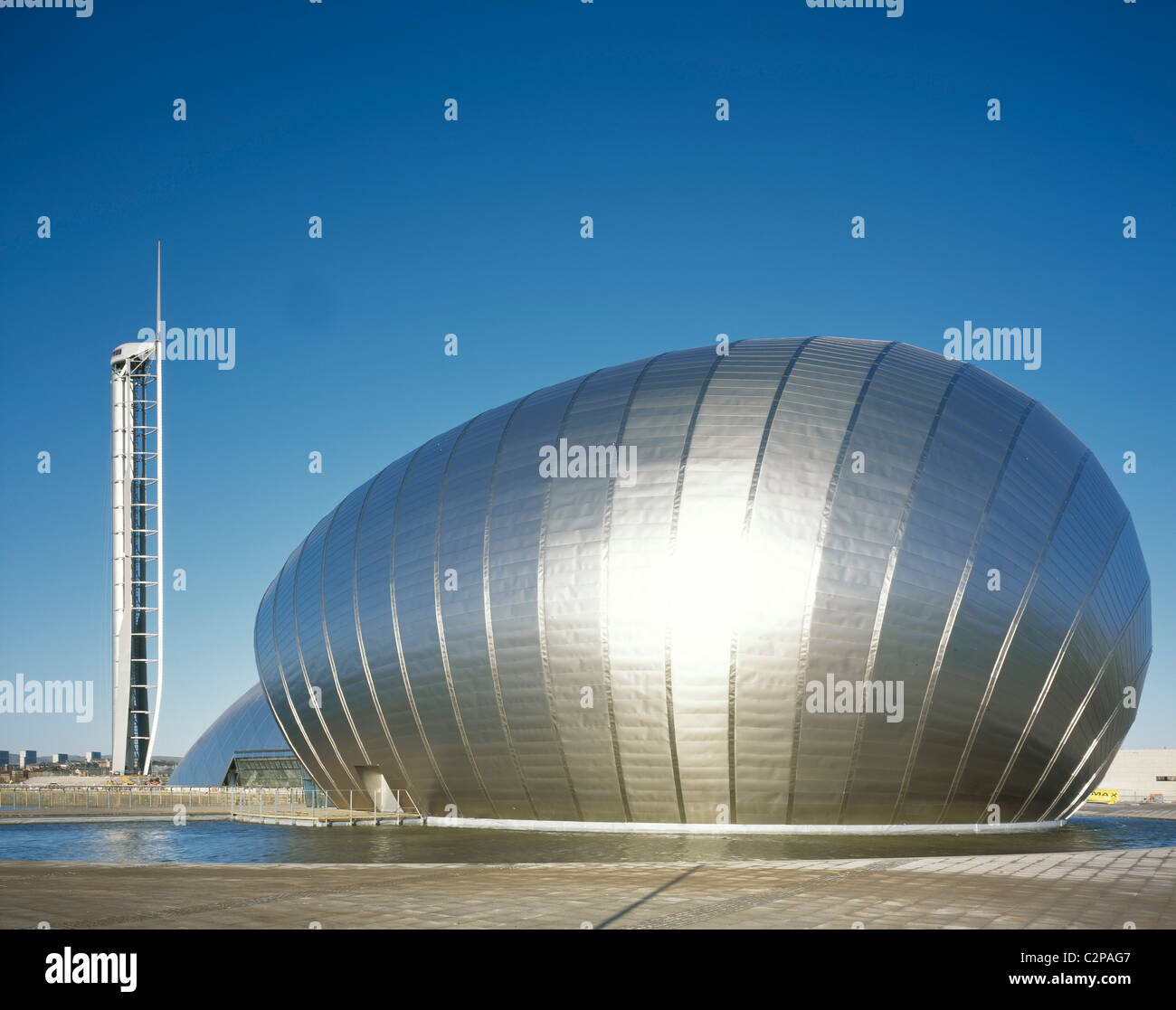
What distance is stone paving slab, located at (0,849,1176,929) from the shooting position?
43.9 feet

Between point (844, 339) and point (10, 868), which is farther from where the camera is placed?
point (844, 339)

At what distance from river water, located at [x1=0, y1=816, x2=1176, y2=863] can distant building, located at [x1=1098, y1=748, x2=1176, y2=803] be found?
63646 mm

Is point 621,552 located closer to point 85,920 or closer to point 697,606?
point 697,606

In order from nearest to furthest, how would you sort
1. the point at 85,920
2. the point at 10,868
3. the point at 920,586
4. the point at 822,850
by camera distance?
the point at 85,920, the point at 10,868, the point at 822,850, the point at 920,586

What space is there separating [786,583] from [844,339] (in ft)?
34.2

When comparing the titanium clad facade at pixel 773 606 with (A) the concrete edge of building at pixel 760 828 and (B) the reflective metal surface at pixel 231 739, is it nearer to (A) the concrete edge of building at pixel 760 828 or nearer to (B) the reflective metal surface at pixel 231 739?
(A) the concrete edge of building at pixel 760 828

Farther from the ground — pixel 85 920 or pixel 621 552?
pixel 621 552

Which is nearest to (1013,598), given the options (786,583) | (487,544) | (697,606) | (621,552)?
(786,583)

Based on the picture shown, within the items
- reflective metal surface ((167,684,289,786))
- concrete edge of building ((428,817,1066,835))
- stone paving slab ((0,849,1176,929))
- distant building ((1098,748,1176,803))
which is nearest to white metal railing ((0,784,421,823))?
reflective metal surface ((167,684,289,786))

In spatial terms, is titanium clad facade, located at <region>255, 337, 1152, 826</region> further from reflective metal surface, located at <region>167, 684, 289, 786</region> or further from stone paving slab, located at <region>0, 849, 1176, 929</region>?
reflective metal surface, located at <region>167, 684, 289, 786</region>

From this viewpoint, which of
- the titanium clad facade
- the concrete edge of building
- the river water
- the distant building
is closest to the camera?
the river water

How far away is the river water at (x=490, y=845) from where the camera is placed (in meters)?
23.2

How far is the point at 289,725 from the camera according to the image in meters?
41.4

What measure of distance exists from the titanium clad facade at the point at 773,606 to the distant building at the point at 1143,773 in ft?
217
